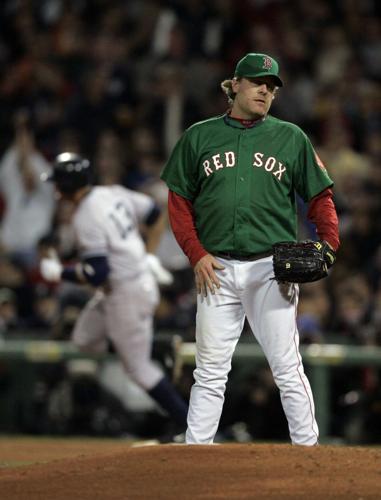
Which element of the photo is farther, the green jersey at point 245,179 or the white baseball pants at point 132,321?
the white baseball pants at point 132,321

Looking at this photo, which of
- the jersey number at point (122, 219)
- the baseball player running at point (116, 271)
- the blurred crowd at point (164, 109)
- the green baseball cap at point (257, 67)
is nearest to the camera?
the green baseball cap at point (257, 67)

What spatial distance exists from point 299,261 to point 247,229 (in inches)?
13.3

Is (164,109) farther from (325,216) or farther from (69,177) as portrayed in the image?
(325,216)

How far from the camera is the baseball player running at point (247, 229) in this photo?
6.05 meters

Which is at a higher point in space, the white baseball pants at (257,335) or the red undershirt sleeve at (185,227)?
the red undershirt sleeve at (185,227)

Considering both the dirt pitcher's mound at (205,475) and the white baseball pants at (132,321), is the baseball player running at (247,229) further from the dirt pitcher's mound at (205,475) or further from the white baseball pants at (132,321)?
the white baseball pants at (132,321)

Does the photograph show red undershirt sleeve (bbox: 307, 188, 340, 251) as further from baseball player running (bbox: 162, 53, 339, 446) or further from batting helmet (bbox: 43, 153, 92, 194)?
batting helmet (bbox: 43, 153, 92, 194)

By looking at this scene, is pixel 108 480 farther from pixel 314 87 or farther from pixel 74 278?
pixel 314 87

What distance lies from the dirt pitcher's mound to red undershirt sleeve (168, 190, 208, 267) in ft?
3.04

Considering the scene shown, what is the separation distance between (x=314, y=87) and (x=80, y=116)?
242 centimetres

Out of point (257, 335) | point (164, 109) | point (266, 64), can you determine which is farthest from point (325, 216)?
point (164, 109)

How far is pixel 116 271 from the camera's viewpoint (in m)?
8.79

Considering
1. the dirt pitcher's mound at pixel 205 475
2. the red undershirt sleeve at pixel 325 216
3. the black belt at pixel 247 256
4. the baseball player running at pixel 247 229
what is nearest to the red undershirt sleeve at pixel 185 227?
the baseball player running at pixel 247 229

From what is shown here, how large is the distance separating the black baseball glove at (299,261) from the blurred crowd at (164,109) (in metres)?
4.55
